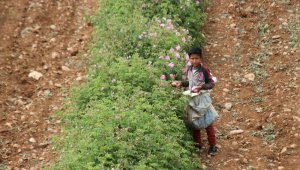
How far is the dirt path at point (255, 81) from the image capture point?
26.3 ft

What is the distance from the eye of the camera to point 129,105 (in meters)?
7.52

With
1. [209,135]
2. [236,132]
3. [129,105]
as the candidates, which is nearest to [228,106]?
[236,132]

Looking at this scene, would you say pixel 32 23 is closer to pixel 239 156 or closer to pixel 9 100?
pixel 9 100

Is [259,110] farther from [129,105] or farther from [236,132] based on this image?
[129,105]

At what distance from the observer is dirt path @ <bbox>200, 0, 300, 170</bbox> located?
8.02 m

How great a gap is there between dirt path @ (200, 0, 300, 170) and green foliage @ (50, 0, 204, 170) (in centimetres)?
100

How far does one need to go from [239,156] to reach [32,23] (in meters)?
6.53

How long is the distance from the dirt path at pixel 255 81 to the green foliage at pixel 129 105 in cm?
100

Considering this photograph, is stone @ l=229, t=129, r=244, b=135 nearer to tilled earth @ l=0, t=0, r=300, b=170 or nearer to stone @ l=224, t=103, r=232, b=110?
tilled earth @ l=0, t=0, r=300, b=170

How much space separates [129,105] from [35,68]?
3.81 metres

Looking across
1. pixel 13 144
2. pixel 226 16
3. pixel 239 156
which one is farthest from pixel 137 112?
pixel 226 16

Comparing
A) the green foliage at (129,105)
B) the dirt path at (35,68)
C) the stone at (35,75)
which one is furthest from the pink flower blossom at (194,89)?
the stone at (35,75)

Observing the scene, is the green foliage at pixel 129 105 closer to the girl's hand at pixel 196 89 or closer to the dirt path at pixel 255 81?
the girl's hand at pixel 196 89

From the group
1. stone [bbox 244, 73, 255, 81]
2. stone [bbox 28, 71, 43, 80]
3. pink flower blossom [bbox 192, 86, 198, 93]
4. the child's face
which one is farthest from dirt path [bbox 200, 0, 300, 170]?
stone [bbox 28, 71, 43, 80]
